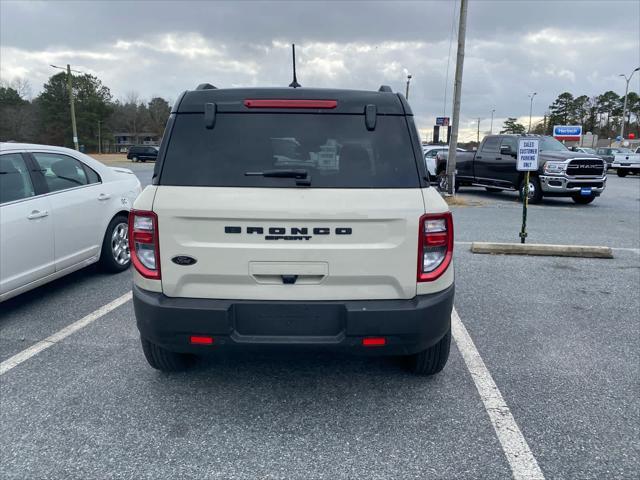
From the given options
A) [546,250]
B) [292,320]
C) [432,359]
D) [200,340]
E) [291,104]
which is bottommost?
[546,250]

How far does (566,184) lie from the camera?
45.5 feet

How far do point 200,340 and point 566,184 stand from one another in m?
13.5

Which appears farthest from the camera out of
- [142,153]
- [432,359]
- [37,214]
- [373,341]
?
[142,153]

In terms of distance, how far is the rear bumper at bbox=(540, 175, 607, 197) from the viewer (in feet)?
45.5

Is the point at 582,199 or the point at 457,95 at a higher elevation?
the point at 457,95

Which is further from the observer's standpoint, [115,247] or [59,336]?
[115,247]

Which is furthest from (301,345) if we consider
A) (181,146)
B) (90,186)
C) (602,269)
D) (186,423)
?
(602,269)

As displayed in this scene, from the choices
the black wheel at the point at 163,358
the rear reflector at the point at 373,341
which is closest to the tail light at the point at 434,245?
the rear reflector at the point at 373,341

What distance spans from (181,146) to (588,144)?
81.5 meters

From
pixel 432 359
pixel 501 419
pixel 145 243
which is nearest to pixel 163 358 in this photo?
pixel 145 243

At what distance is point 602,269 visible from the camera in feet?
22.2

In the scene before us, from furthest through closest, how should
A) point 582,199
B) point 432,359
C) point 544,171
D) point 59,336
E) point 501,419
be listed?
point 582,199
point 544,171
point 59,336
point 432,359
point 501,419

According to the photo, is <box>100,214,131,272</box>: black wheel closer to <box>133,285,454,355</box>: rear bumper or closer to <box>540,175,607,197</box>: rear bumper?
<box>133,285,454,355</box>: rear bumper

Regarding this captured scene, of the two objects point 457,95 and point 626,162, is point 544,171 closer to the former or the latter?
point 457,95
